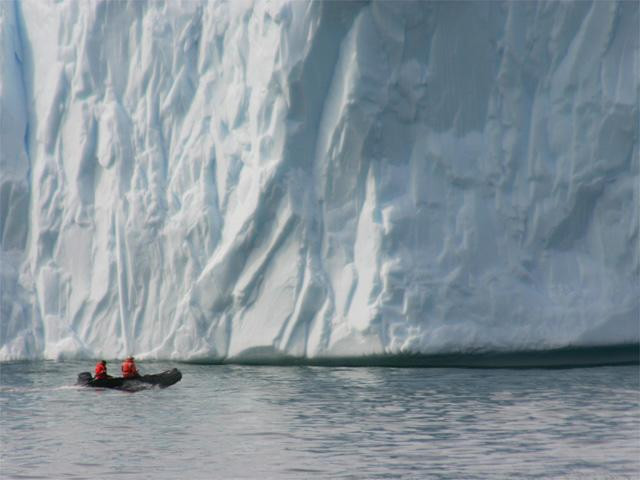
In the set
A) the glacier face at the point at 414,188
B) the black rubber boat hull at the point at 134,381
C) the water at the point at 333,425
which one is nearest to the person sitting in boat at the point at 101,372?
the black rubber boat hull at the point at 134,381

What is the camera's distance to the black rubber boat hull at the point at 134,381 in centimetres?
1589

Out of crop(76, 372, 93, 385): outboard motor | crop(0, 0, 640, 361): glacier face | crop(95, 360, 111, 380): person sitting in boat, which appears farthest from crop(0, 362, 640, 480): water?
crop(0, 0, 640, 361): glacier face

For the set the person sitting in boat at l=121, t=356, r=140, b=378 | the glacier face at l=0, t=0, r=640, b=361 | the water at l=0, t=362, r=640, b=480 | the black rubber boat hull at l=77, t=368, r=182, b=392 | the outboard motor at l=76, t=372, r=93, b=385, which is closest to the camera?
the water at l=0, t=362, r=640, b=480

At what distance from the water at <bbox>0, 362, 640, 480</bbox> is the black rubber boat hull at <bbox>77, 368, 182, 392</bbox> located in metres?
0.10

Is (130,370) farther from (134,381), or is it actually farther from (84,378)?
(84,378)

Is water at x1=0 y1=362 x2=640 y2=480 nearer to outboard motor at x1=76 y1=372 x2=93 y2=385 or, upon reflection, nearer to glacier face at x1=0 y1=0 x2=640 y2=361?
outboard motor at x1=76 y1=372 x2=93 y2=385

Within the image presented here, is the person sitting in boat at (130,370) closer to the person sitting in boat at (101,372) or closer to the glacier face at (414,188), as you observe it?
the person sitting in boat at (101,372)

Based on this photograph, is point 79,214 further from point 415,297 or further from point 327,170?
point 415,297

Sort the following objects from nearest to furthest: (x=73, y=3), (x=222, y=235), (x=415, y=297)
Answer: (x=415, y=297), (x=222, y=235), (x=73, y=3)

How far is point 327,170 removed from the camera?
17.6m

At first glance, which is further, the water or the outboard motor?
the outboard motor

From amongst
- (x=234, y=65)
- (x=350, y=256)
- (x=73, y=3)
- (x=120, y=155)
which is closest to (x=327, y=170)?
(x=350, y=256)

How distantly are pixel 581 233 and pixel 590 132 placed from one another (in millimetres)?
1462

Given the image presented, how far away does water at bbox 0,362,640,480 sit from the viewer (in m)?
10.2
